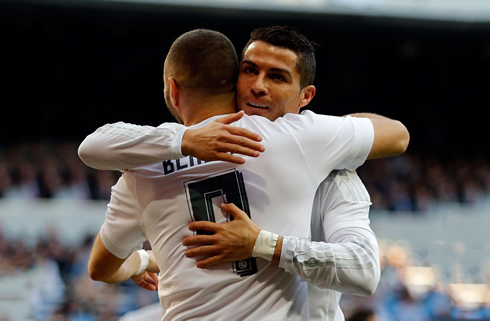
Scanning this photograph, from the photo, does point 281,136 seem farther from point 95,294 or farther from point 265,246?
point 95,294

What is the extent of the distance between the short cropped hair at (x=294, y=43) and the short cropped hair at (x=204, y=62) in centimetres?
19

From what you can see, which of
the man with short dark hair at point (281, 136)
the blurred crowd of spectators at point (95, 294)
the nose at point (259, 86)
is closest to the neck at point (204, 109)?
the man with short dark hair at point (281, 136)

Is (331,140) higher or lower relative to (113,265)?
higher

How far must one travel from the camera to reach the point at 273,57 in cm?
233

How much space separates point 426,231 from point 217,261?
7.80m

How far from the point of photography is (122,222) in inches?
87.8

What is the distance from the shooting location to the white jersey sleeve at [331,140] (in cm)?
209

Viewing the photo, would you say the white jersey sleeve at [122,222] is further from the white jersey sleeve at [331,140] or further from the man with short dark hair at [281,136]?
the white jersey sleeve at [331,140]

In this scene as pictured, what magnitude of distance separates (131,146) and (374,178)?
879 cm

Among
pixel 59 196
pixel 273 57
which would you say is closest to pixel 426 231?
pixel 59 196

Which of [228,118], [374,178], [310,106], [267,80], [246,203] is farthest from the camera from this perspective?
[310,106]

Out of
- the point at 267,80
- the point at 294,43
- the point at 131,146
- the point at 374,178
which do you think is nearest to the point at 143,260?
the point at 131,146

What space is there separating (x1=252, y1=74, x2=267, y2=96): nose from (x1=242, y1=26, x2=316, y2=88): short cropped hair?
17cm

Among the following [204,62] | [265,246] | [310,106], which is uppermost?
[204,62]
